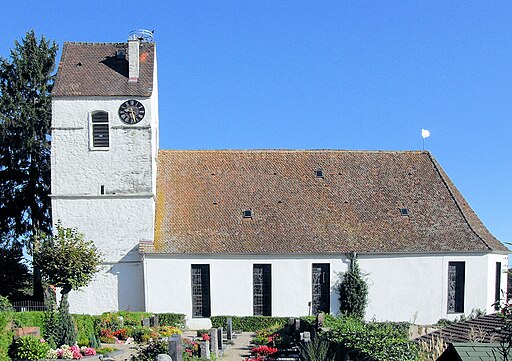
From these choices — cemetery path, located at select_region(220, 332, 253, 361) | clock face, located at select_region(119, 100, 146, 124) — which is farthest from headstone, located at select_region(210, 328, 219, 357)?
clock face, located at select_region(119, 100, 146, 124)

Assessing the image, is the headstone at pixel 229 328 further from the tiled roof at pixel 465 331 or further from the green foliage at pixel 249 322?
the tiled roof at pixel 465 331

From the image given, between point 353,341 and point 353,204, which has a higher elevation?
point 353,204

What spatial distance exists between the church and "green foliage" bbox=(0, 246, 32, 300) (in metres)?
8.73

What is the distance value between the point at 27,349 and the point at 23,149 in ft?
61.4

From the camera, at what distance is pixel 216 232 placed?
26484 mm

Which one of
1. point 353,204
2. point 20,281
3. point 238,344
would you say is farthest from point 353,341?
point 20,281

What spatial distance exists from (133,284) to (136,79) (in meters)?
11.1

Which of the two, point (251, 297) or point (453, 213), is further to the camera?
point (453, 213)

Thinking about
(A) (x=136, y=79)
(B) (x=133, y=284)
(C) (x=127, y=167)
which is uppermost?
(A) (x=136, y=79)

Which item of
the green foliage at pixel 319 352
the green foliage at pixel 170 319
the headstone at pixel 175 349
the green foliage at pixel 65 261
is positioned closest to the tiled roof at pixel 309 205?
the green foliage at pixel 170 319

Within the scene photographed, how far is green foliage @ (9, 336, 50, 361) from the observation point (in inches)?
687

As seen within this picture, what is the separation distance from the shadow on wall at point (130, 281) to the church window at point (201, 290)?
276 cm

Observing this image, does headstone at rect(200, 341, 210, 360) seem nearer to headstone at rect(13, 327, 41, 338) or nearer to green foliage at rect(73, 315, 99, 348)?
green foliage at rect(73, 315, 99, 348)

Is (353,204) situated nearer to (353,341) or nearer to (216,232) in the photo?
(216,232)
